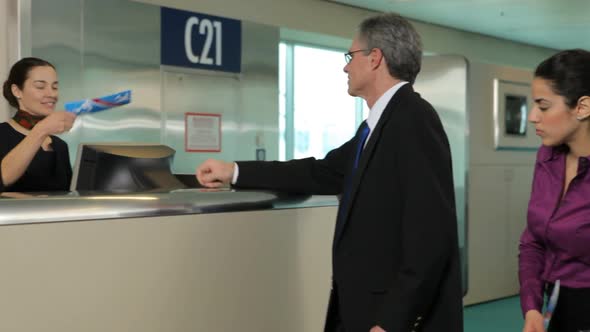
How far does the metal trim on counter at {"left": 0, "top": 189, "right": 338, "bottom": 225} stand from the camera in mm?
1548

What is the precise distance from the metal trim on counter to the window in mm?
6035

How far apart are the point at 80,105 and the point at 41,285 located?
54.4 inches

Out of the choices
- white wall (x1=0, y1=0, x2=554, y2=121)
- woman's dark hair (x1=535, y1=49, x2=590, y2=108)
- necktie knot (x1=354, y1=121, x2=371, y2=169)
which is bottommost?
necktie knot (x1=354, y1=121, x2=371, y2=169)

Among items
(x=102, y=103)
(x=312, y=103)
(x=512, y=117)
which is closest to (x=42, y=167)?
(x=102, y=103)

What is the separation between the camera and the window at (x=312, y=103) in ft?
27.4

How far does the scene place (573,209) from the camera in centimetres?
171

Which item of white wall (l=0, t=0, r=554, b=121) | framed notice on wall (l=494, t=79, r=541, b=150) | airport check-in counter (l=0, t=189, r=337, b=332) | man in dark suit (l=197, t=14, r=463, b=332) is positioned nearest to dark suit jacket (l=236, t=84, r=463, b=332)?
man in dark suit (l=197, t=14, r=463, b=332)

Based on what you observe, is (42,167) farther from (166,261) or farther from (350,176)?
(350,176)

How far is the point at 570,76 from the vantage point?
167 centimetres

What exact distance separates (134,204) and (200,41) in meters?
4.97

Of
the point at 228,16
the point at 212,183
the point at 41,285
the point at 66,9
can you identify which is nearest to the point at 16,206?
the point at 41,285

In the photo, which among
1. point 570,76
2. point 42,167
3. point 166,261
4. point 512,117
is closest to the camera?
point 570,76

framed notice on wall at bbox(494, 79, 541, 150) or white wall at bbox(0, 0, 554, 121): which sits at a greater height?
white wall at bbox(0, 0, 554, 121)

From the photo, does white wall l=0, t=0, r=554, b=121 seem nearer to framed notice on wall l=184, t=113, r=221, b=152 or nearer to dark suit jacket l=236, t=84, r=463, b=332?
framed notice on wall l=184, t=113, r=221, b=152
